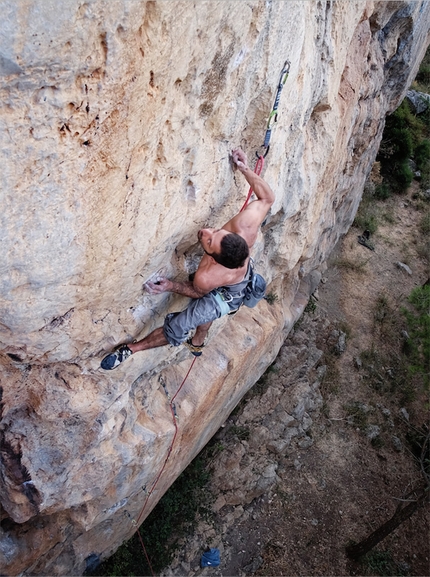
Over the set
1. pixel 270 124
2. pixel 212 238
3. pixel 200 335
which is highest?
pixel 270 124

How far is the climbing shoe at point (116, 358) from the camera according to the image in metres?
3.65

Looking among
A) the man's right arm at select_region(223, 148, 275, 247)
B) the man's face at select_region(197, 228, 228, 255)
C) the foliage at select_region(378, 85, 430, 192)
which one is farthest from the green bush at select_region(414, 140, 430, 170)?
the man's face at select_region(197, 228, 228, 255)

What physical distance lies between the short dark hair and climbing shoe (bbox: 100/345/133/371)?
3.82ft

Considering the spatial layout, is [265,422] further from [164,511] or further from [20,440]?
[20,440]

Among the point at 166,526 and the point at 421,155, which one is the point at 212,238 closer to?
the point at 166,526

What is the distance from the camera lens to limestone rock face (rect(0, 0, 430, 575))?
2252 millimetres

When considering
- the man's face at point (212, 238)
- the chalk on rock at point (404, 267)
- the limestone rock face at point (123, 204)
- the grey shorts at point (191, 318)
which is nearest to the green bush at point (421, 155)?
the chalk on rock at point (404, 267)

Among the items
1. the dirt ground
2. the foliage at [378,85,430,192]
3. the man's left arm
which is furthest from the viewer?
the foliage at [378,85,430,192]

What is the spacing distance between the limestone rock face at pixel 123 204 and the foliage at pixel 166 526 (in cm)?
47

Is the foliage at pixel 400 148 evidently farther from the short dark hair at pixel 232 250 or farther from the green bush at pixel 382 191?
the short dark hair at pixel 232 250

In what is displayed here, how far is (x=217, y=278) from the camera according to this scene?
359 centimetres

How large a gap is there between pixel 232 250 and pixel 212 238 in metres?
0.23

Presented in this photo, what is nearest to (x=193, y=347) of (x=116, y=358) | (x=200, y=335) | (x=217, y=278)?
(x=200, y=335)

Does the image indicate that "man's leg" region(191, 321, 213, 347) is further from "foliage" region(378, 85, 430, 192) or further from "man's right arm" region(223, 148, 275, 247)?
"foliage" region(378, 85, 430, 192)
